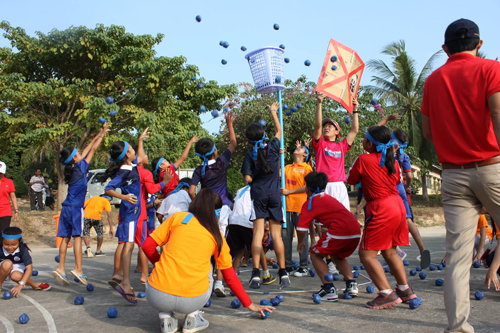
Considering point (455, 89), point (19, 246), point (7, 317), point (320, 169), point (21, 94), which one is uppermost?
point (21, 94)

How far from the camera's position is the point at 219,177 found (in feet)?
19.4

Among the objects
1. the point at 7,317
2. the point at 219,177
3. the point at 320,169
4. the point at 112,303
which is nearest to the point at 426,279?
the point at 320,169

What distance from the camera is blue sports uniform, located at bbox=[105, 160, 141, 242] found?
5668 mm

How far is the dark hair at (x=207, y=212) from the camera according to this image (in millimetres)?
4059

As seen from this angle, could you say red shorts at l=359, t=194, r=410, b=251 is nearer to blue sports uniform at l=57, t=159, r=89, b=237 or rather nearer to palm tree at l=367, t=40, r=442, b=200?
blue sports uniform at l=57, t=159, r=89, b=237

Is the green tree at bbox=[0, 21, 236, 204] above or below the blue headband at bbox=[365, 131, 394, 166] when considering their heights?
above

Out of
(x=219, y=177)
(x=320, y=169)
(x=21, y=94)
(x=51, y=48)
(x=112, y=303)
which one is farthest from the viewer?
(x=51, y=48)

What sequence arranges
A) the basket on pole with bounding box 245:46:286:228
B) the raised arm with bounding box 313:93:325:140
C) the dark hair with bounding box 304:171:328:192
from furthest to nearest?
1. the basket on pole with bounding box 245:46:286:228
2. the raised arm with bounding box 313:93:325:140
3. the dark hair with bounding box 304:171:328:192

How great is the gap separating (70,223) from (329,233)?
12.3 feet

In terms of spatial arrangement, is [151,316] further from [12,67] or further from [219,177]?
[12,67]

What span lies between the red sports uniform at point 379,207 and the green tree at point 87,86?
50.1ft

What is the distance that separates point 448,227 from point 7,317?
4418 mm

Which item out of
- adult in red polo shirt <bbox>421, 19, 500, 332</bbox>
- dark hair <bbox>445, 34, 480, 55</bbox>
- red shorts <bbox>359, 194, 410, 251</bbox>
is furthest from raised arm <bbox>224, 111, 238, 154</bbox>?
dark hair <bbox>445, 34, 480, 55</bbox>

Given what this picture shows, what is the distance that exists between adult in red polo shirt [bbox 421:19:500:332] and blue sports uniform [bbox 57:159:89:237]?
5031 millimetres
